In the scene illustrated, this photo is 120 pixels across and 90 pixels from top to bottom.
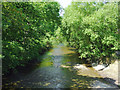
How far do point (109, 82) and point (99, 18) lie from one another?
5584mm

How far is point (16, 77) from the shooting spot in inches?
385

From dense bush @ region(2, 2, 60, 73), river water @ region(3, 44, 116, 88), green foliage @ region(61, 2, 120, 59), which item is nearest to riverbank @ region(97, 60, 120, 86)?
river water @ region(3, 44, 116, 88)

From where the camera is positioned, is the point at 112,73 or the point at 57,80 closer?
the point at 57,80

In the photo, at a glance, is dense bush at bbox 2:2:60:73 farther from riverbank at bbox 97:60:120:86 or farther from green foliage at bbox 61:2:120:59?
riverbank at bbox 97:60:120:86

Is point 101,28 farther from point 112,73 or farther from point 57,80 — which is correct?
point 57,80

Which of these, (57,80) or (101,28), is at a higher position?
(101,28)

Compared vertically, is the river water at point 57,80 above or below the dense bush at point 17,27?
below

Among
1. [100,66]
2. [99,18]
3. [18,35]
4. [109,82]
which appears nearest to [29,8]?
[18,35]

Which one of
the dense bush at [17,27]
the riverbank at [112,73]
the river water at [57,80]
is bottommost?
the river water at [57,80]

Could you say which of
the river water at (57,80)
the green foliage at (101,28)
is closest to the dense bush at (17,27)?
the river water at (57,80)

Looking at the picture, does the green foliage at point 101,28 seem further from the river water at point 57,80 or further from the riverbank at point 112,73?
the river water at point 57,80

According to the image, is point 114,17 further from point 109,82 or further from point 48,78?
point 48,78

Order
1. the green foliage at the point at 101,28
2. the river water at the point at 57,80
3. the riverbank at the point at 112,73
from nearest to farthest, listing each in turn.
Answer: the river water at the point at 57,80 → the riverbank at the point at 112,73 → the green foliage at the point at 101,28

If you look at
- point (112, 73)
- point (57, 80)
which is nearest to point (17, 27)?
point (57, 80)
